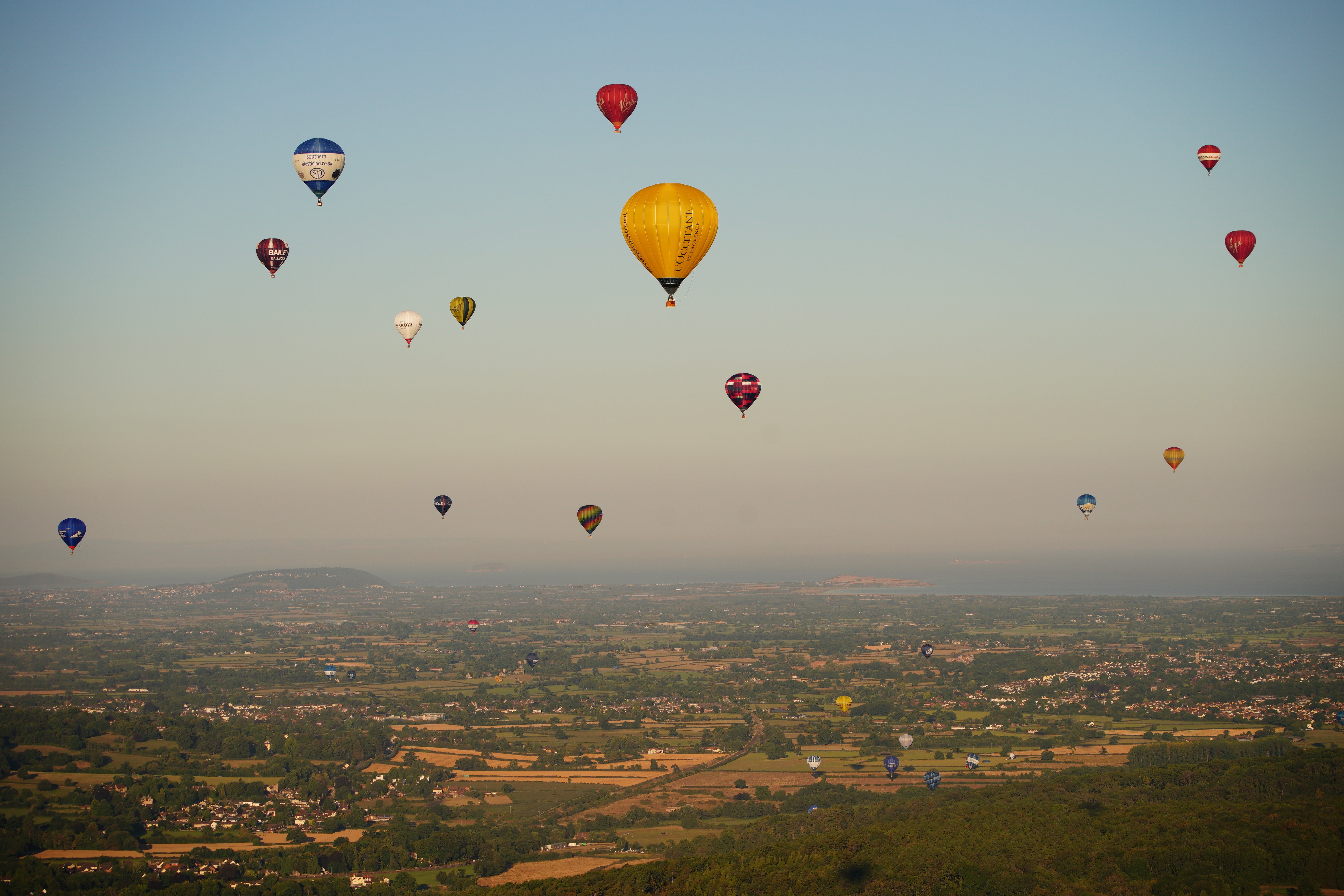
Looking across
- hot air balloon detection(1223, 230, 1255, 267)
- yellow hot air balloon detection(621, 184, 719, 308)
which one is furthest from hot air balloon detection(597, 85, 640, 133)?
hot air balloon detection(1223, 230, 1255, 267)

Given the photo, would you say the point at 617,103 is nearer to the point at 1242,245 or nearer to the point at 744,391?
the point at 744,391

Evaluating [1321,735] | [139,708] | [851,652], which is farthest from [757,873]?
[851,652]

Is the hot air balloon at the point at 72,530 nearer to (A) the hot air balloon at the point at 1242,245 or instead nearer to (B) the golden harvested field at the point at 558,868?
(B) the golden harvested field at the point at 558,868

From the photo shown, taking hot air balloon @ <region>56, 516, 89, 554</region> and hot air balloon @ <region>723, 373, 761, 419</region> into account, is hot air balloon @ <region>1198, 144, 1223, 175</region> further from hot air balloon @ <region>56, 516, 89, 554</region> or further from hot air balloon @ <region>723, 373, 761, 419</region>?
hot air balloon @ <region>56, 516, 89, 554</region>

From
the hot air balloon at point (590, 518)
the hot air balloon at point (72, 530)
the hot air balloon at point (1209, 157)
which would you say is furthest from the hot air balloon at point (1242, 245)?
the hot air balloon at point (72, 530)

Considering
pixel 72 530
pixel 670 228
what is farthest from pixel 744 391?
pixel 72 530
